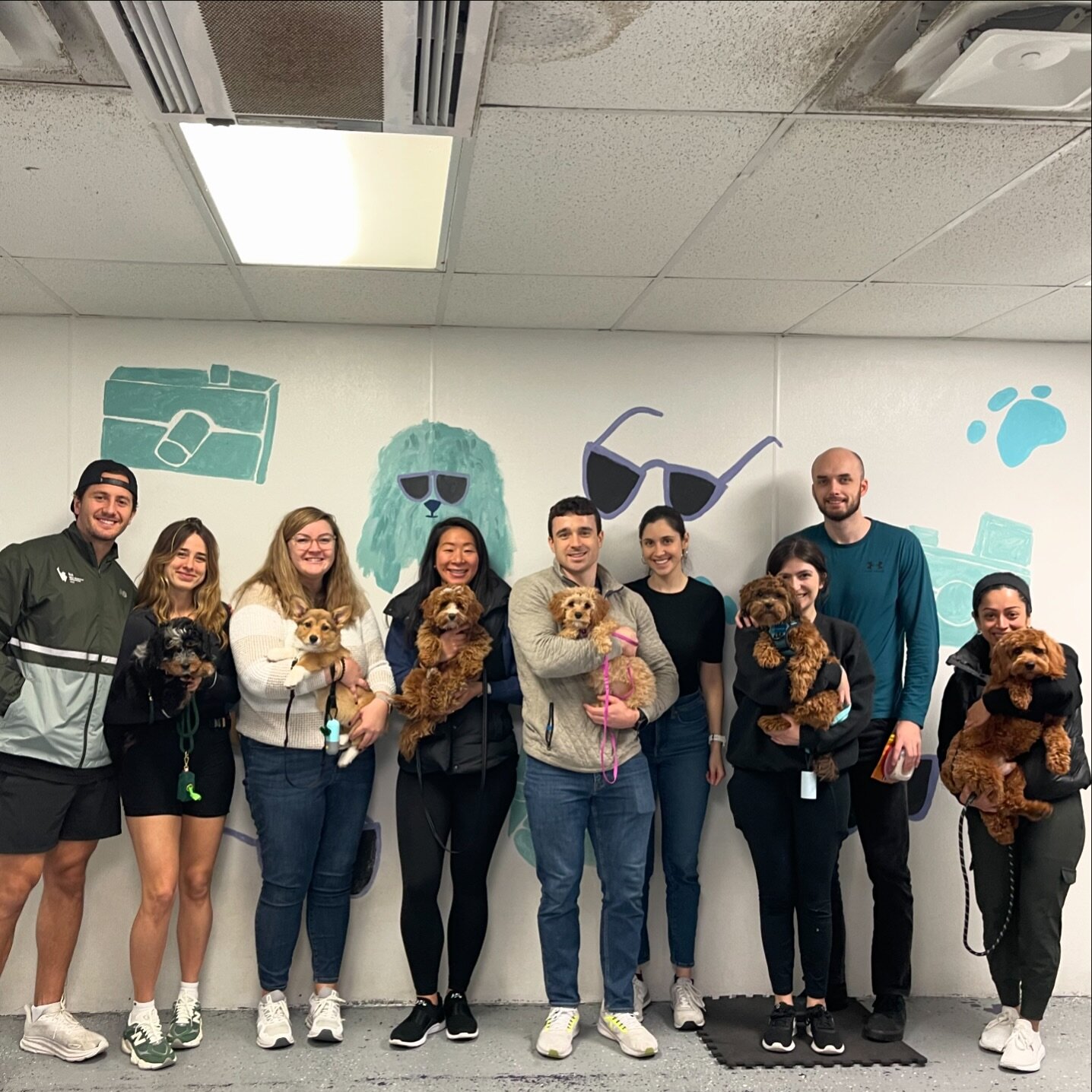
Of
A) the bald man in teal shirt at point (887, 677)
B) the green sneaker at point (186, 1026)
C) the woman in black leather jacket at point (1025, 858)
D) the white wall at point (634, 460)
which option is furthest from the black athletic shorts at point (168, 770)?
the woman in black leather jacket at point (1025, 858)

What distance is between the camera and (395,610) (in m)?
2.58

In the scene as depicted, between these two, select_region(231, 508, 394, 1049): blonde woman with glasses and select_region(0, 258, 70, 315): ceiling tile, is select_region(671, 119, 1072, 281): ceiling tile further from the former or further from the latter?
select_region(0, 258, 70, 315): ceiling tile

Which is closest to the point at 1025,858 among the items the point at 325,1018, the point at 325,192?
the point at 325,1018

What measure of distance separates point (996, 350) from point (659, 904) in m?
1.75

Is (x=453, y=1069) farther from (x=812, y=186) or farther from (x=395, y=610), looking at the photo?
(x=812, y=186)

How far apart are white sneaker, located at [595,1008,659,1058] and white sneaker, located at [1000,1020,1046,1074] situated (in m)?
0.82

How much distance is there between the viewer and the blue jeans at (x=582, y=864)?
2.38 m

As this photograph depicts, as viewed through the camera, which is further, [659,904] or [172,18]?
[659,904]

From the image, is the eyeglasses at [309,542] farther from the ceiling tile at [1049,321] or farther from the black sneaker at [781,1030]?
the ceiling tile at [1049,321]

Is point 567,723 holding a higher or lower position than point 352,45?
lower

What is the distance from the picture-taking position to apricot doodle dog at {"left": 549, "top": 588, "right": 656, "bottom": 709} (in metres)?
2.31

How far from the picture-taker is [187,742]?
2373 mm

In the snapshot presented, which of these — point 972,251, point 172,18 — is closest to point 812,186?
point 972,251

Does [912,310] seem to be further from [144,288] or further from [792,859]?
[144,288]
